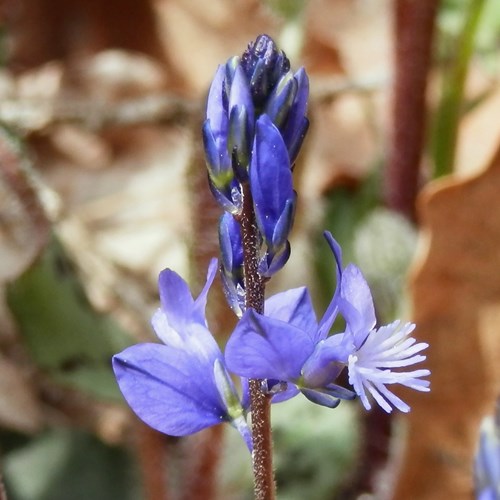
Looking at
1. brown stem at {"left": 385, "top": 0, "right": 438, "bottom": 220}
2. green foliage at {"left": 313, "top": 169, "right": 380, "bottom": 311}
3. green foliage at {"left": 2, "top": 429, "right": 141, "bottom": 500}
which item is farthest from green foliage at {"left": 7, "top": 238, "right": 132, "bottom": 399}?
brown stem at {"left": 385, "top": 0, "right": 438, "bottom": 220}

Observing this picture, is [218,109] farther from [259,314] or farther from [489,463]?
[489,463]

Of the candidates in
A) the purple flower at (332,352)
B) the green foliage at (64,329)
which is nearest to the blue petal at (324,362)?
the purple flower at (332,352)

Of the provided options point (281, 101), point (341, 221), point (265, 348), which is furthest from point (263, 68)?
point (341, 221)

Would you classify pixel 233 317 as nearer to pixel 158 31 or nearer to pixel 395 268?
pixel 395 268

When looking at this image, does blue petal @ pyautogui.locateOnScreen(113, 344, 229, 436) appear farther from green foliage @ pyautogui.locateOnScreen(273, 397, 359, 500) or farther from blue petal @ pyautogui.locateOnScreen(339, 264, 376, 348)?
green foliage @ pyautogui.locateOnScreen(273, 397, 359, 500)

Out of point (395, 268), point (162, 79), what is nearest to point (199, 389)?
point (395, 268)

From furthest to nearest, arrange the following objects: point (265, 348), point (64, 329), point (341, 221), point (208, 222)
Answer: point (341, 221), point (64, 329), point (208, 222), point (265, 348)
